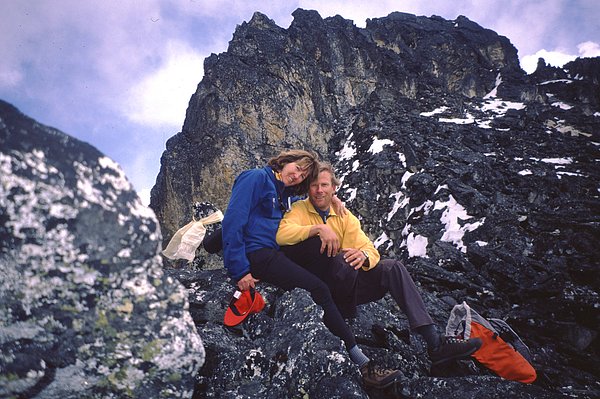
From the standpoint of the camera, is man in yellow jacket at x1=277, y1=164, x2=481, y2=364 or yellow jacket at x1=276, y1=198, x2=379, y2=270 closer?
man in yellow jacket at x1=277, y1=164, x2=481, y2=364

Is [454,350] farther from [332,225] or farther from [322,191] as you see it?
[322,191]

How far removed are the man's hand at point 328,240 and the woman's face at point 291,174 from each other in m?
0.71

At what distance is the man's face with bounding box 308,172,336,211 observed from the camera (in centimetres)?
399

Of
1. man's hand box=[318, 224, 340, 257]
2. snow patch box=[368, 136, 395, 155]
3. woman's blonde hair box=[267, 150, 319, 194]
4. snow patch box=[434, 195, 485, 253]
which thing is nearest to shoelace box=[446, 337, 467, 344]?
man's hand box=[318, 224, 340, 257]

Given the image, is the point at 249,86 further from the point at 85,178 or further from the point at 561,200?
the point at 85,178

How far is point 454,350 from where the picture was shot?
10.5 feet

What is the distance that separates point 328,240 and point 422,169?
50.2ft

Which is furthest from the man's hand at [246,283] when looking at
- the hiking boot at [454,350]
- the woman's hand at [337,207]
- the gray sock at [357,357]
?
the hiking boot at [454,350]

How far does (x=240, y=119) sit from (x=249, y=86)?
3356 millimetres

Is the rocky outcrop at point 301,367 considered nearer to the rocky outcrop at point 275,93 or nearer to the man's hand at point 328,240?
the man's hand at point 328,240

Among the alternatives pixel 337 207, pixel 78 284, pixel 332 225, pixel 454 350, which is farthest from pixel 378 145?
pixel 78 284

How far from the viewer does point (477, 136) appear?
2325 centimetres

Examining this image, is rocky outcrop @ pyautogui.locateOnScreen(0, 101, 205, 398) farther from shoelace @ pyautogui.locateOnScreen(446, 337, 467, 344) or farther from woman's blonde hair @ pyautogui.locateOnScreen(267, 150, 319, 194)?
shoelace @ pyautogui.locateOnScreen(446, 337, 467, 344)

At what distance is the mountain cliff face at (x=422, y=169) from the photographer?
14.4 feet
